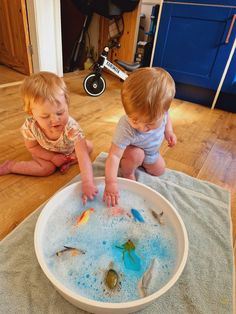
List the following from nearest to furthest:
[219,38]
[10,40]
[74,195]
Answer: [74,195] < [219,38] < [10,40]

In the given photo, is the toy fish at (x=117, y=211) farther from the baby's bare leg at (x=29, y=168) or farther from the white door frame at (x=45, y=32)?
the white door frame at (x=45, y=32)

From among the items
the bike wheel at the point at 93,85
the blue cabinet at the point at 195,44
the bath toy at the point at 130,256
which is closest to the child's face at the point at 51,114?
the bath toy at the point at 130,256

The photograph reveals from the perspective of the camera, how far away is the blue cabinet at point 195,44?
1.59 metres

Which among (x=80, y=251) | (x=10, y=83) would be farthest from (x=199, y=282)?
(x=10, y=83)

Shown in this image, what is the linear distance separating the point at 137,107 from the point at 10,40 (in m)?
2.09

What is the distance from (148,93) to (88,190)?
0.34 meters

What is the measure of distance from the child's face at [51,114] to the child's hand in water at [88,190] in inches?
9.1

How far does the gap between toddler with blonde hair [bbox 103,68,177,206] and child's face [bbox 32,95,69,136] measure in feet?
0.64

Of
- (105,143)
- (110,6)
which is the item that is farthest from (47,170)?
(110,6)

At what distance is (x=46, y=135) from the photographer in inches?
33.4

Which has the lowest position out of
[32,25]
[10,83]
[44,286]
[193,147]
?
[10,83]

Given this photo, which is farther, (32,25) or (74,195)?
(32,25)

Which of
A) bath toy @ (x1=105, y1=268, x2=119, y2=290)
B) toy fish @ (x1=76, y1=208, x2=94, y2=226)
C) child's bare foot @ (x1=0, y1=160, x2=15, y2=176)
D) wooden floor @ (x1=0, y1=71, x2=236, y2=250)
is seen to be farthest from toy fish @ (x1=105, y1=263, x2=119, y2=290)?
child's bare foot @ (x1=0, y1=160, x2=15, y2=176)

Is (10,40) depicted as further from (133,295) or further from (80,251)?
(133,295)
